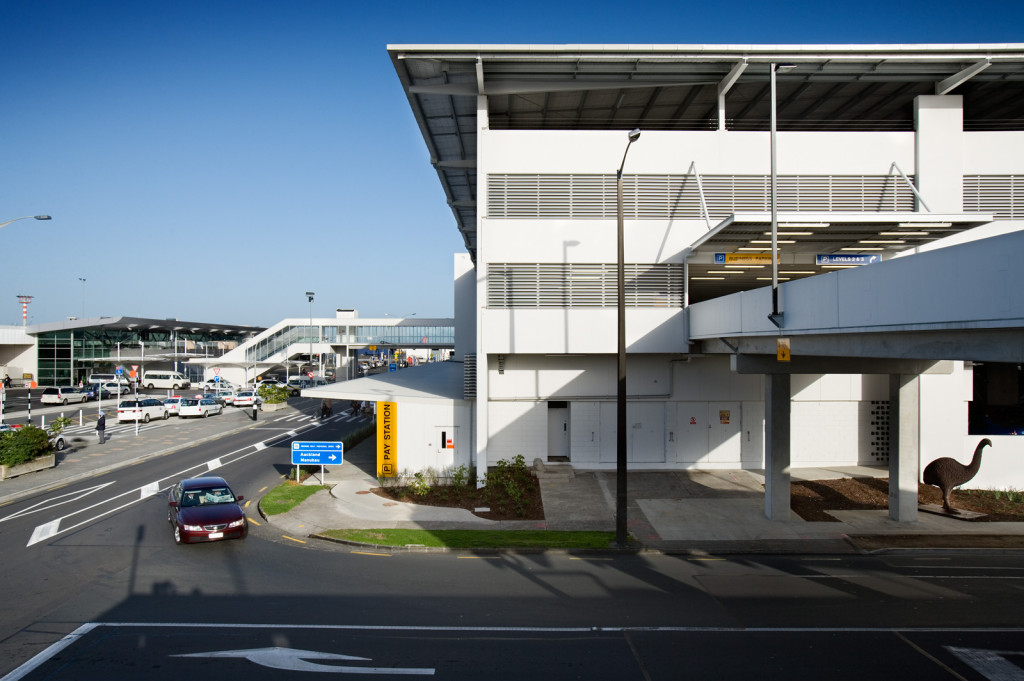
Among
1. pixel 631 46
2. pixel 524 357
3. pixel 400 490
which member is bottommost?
pixel 400 490

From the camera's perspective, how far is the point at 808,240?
20078 millimetres

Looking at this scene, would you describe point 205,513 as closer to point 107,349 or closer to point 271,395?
point 271,395

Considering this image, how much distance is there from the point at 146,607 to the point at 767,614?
415 inches

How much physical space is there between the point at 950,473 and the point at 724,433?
7.17 m

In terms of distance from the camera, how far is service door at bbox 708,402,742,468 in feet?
75.7

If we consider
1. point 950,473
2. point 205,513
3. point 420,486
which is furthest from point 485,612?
point 950,473

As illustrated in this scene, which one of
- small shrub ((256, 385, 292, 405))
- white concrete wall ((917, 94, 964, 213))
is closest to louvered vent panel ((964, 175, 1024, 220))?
white concrete wall ((917, 94, 964, 213))

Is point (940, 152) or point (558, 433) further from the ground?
point (940, 152)

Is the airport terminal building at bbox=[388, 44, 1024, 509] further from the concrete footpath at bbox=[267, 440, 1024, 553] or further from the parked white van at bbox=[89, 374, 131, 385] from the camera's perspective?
the parked white van at bbox=[89, 374, 131, 385]

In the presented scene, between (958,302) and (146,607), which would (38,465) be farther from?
(958,302)

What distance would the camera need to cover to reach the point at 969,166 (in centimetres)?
2202

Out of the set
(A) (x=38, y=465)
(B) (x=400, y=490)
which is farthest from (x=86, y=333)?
(B) (x=400, y=490)

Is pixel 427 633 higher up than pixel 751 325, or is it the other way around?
pixel 751 325

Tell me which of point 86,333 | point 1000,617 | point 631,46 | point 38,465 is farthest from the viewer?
point 86,333
